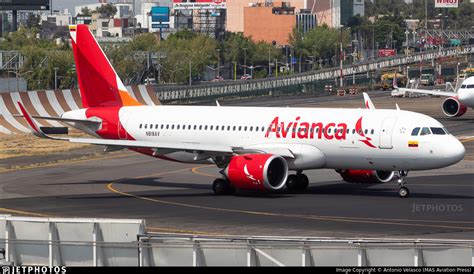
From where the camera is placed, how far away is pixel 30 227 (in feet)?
97.7

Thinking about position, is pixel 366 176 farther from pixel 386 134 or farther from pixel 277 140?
pixel 277 140

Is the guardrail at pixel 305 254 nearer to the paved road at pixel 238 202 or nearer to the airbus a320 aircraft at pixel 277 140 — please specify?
the paved road at pixel 238 202

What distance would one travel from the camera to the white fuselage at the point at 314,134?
5344cm

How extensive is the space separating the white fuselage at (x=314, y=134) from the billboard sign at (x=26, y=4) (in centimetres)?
11752

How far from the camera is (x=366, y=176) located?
57594mm

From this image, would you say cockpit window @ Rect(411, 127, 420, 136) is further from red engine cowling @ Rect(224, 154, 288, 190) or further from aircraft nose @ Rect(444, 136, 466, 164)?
red engine cowling @ Rect(224, 154, 288, 190)

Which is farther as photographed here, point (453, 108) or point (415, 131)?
point (453, 108)

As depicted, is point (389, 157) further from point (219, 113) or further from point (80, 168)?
point (80, 168)

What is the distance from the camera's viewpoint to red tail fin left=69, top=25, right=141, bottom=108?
6347cm

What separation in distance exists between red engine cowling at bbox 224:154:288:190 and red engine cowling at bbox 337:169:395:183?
480 cm

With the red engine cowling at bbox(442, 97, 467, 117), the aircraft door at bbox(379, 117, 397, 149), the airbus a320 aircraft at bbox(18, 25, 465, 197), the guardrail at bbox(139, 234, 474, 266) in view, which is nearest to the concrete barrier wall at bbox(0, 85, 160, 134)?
the airbus a320 aircraft at bbox(18, 25, 465, 197)

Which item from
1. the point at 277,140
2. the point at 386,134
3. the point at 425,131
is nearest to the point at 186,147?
the point at 277,140

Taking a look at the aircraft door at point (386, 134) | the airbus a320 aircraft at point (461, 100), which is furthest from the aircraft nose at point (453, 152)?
the airbus a320 aircraft at point (461, 100)

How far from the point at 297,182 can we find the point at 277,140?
2.38 meters
